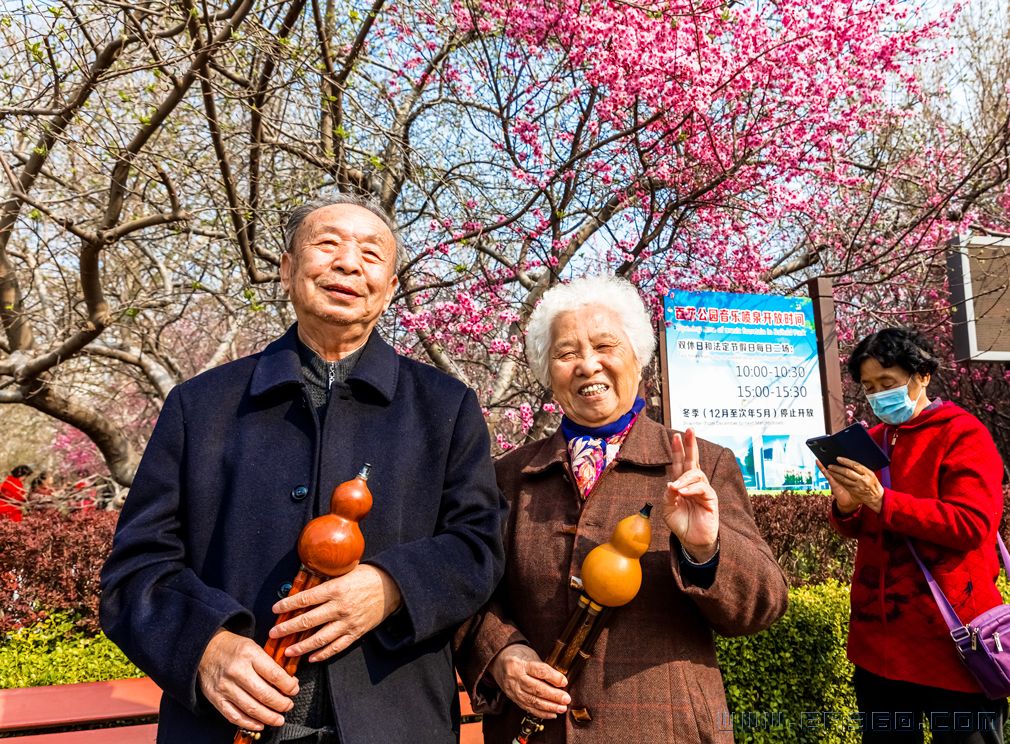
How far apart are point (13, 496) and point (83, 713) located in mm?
4946

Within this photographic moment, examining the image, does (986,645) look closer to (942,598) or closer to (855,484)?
(942,598)

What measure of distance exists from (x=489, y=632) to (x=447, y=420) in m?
0.56

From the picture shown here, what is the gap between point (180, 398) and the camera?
1.62 meters

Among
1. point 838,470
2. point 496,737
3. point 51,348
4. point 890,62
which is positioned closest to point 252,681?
point 496,737

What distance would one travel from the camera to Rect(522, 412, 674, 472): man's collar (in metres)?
1.93

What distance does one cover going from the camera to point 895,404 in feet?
8.72

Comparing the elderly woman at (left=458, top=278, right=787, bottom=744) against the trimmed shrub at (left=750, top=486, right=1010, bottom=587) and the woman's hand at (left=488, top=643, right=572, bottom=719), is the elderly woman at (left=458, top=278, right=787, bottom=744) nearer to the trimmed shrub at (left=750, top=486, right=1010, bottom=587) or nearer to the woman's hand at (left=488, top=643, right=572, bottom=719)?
the woman's hand at (left=488, top=643, right=572, bottom=719)

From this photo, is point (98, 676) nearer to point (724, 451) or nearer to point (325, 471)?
point (325, 471)

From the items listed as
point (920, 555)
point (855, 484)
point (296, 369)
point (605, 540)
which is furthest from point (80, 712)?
point (920, 555)

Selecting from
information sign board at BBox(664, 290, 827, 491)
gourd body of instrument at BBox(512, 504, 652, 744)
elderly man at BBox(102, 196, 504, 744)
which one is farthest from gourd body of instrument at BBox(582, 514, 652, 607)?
information sign board at BBox(664, 290, 827, 491)

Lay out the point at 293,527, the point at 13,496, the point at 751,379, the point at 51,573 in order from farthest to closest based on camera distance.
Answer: the point at 13,496 < the point at 751,379 < the point at 51,573 < the point at 293,527

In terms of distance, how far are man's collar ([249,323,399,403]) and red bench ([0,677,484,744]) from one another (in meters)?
1.40

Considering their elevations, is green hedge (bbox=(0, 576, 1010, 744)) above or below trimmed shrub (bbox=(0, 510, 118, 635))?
below

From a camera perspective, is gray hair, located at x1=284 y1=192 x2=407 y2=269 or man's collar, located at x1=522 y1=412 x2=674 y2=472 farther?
man's collar, located at x1=522 y1=412 x2=674 y2=472
